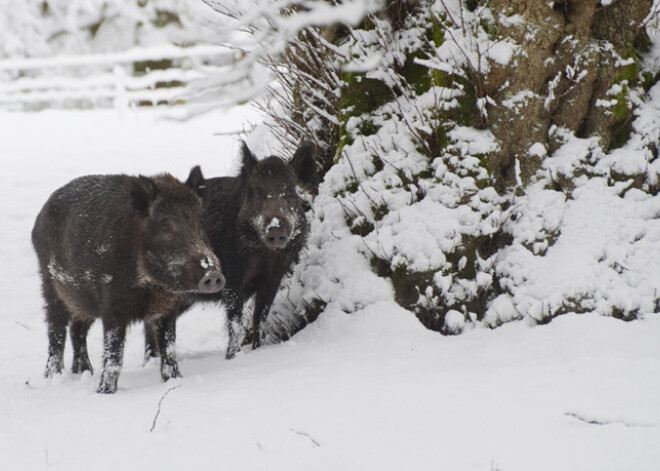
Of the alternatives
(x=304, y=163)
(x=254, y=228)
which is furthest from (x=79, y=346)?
(x=304, y=163)

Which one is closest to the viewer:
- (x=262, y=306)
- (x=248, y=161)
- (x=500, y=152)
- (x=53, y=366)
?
(x=500, y=152)

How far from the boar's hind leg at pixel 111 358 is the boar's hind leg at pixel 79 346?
90 cm

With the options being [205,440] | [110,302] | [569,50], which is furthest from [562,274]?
[110,302]

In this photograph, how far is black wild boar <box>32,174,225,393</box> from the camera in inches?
170

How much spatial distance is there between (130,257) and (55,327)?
119 cm

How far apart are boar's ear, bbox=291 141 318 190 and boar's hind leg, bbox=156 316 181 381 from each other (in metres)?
1.58

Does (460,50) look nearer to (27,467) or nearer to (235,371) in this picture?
(235,371)

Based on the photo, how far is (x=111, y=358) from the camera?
4305 millimetres

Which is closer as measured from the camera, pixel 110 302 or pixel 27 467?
pixel 27 467

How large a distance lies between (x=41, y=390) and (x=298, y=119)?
3426mm

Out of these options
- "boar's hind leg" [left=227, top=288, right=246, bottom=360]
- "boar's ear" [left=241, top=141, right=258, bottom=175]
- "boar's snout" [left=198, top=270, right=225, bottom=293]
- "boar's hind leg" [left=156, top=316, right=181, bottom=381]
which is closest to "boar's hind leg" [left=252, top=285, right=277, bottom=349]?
"boar's hind leg" [left=227, top=288, right=246, bottom=360]

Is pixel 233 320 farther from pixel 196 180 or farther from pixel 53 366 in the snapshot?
pixel 53 366

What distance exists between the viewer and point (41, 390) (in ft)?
14.5

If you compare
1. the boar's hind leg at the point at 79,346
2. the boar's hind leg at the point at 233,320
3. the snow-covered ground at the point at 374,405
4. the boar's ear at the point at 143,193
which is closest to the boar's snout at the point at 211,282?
the snow-covered ground at the point at 374,405
